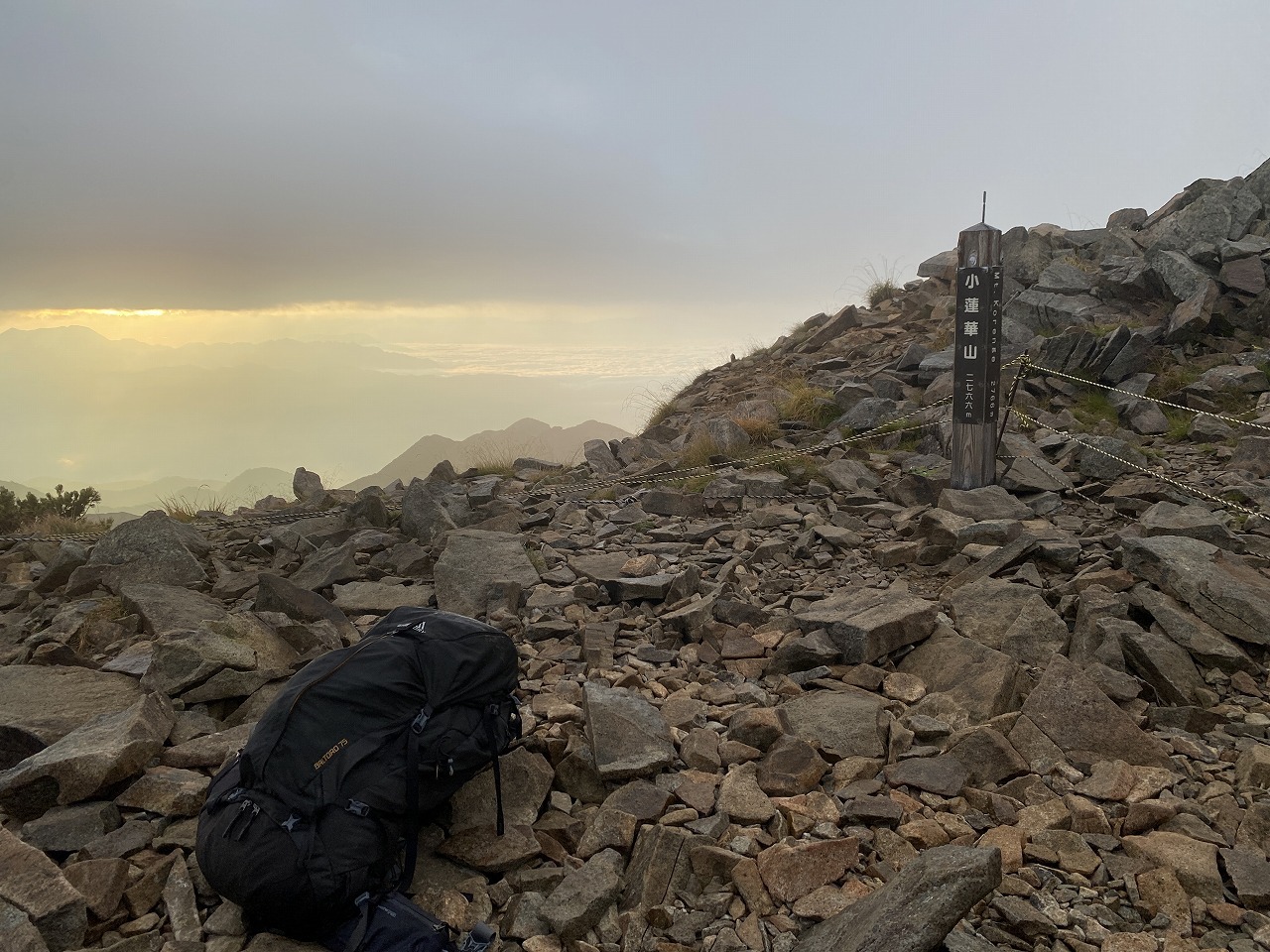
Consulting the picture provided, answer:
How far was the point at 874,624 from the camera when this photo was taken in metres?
5.84

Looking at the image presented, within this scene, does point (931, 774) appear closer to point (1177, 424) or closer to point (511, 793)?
point (511, 793)

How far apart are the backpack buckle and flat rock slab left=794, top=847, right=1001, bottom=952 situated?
1949 mm

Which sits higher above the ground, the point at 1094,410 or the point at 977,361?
the point at 977,361

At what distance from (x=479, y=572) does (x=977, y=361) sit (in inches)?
235

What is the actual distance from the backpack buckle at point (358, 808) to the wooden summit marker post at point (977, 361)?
25.1 ft

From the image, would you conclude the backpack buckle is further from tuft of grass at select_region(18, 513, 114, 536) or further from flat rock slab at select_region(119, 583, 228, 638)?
tuft of grass at select_region(18, 513, 114, 536)

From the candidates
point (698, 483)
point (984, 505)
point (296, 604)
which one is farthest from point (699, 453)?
point (296, 604)

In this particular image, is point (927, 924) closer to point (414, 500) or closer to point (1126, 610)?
point (1126, 610)

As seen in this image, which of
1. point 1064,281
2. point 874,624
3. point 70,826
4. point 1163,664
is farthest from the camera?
point 1064,281

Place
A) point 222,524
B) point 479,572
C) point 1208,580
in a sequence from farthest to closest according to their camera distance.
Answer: point 222,524 → point 479,572 → point 1208,580

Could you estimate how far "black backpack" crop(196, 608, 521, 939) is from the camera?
358 centimetres

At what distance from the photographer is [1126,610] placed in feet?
20.1

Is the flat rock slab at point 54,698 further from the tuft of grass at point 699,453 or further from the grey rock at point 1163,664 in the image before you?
the tuft of grass at point 699,453

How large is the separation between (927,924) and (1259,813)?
211cm
